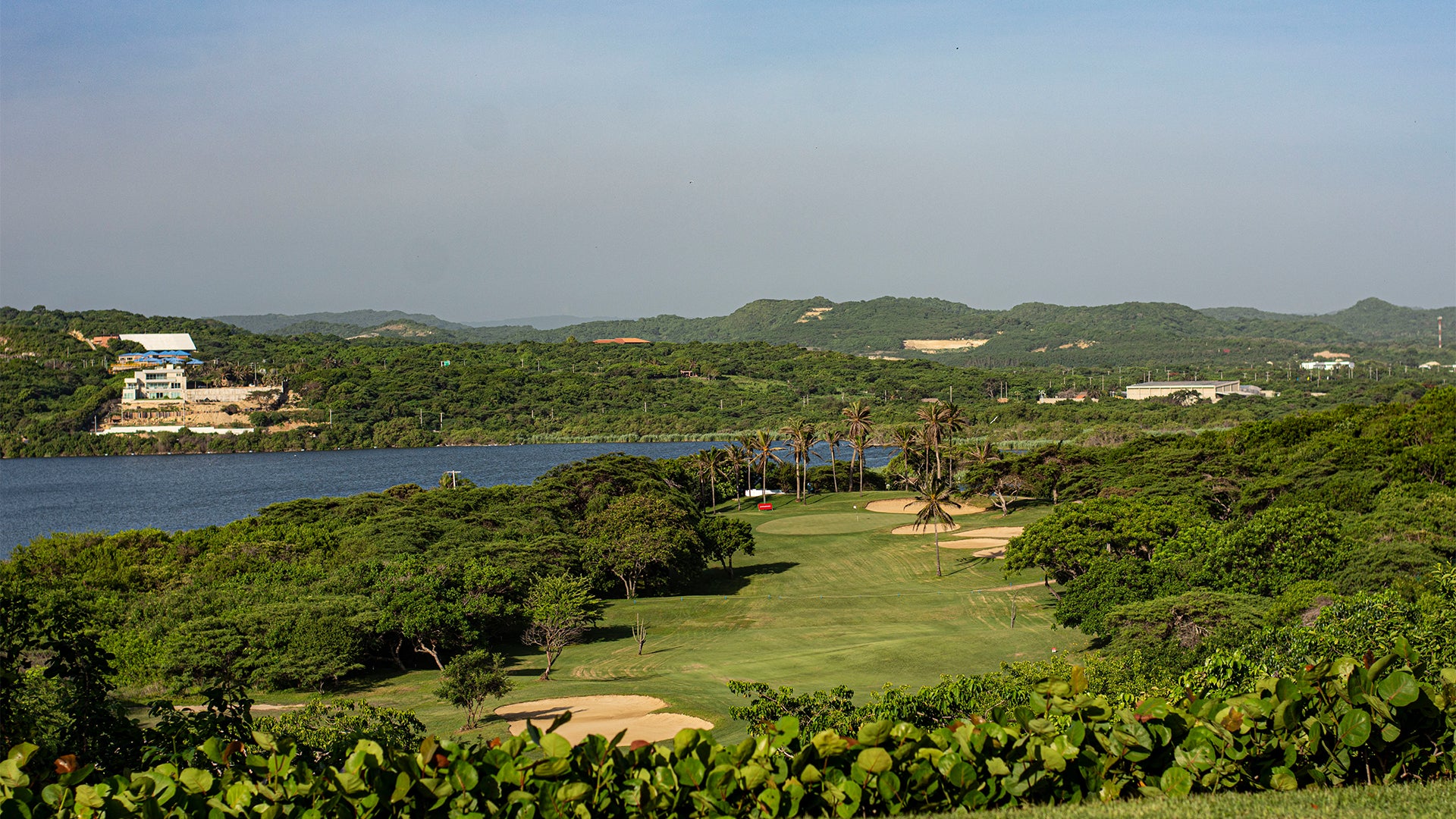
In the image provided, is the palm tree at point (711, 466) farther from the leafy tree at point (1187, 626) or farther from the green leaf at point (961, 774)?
the green leaf at point (961, 774)

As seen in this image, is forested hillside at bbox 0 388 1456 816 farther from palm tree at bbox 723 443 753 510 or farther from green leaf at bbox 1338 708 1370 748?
palm tree at bbox 723 443 753 510

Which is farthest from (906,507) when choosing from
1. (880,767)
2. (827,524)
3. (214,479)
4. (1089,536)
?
(214,479)

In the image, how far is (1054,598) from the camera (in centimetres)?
4712

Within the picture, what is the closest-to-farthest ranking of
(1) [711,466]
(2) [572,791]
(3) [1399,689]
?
(2) [572,791] → (3) [1399,689] → (1) [711,466]

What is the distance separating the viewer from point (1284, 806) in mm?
8297

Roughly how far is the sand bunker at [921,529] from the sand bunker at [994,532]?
146 centimetres

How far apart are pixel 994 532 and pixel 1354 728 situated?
59.5 metres

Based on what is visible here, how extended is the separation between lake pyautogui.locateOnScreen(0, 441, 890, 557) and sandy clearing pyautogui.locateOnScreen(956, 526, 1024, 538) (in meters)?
69.7

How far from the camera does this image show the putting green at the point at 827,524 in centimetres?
7356

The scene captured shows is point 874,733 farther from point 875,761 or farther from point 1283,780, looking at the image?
point 1283,780

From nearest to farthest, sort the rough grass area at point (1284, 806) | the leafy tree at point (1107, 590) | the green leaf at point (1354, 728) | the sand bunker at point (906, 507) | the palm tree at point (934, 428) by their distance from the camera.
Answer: the rough grass area at point (1284, 806)
the green leaf at point (1354, 728)
the leafy tree at point (1107, 590)
the sand bunker at point (906, 507)
the palm tree at point (934, 428)

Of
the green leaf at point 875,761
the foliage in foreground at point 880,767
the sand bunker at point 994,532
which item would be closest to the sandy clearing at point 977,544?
the sand bunker at point 994,532

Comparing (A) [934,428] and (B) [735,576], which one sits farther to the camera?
(A) [934,428]

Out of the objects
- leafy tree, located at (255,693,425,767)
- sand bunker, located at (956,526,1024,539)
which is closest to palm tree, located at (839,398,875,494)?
sand bunker, located at (956,526,1024,539)
